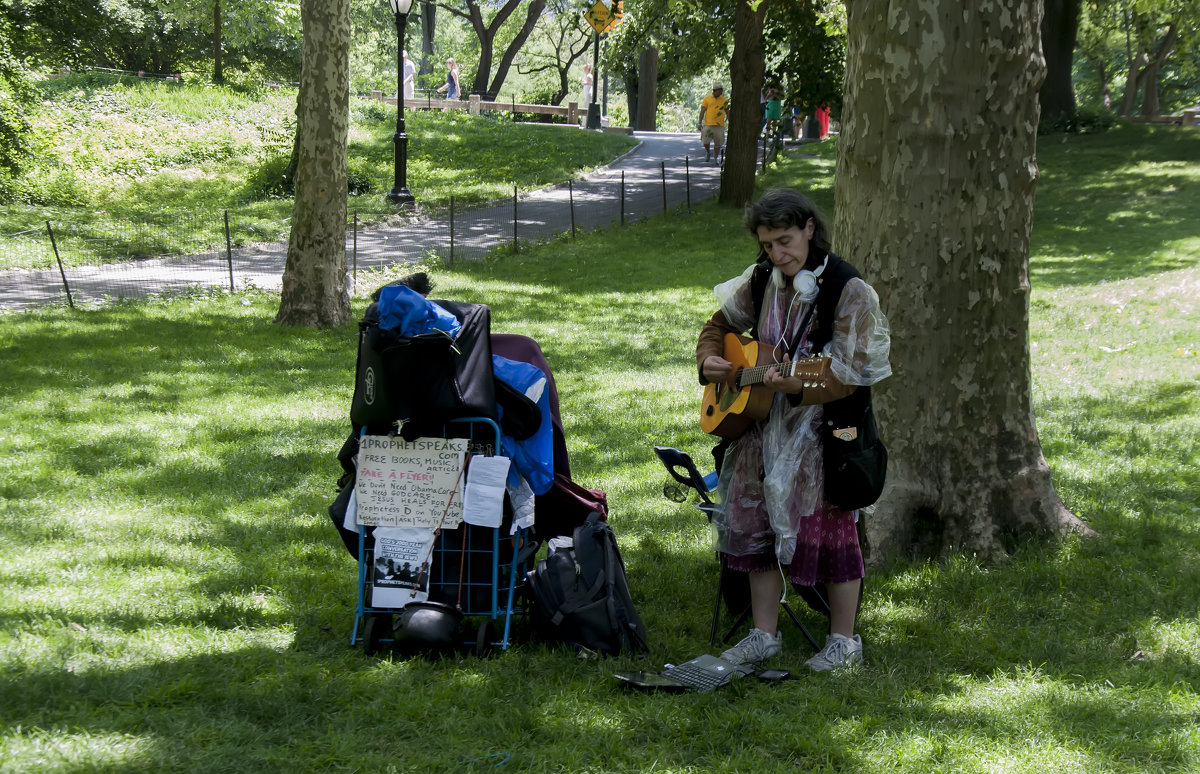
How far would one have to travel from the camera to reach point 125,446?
7801 millimetres

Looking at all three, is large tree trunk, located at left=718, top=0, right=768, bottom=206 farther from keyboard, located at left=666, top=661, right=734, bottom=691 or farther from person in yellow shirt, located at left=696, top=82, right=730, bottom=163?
keyboard, located at left=666, top=661, right=734, bottom=691

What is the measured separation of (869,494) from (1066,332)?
8883mm

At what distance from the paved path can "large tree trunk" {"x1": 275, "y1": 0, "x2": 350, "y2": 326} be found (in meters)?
2.64

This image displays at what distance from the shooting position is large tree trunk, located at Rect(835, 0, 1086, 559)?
511 cm

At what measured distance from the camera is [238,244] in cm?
1870

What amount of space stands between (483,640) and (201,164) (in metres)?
23.4

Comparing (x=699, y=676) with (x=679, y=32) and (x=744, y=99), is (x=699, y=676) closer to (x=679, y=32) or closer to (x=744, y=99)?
(x=744, y=99)

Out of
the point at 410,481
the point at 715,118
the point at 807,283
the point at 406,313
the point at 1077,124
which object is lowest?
the point at 410,481

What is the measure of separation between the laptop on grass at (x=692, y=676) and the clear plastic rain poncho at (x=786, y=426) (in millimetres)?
459

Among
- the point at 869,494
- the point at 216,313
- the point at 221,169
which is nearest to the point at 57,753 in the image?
the point at 869,494

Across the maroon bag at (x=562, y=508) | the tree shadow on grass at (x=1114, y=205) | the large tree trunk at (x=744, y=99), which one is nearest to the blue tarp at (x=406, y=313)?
the maroon bag at (x=562, y=508)

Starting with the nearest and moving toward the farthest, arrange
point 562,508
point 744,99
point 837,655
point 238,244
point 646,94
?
point 837,655 < point 562,508 < point 238,244 < point 744,99 < point 646,94

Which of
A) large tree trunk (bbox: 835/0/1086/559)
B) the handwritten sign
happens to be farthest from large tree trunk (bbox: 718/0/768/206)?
the handwritten sign

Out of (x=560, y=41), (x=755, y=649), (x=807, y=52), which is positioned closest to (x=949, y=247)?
(x=755, y=649)
